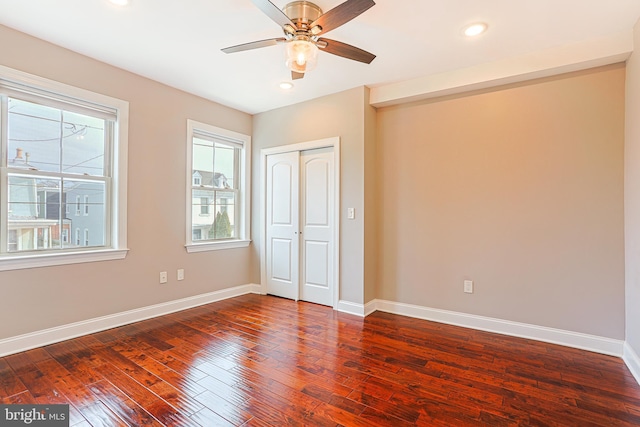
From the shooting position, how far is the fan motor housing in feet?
6.73

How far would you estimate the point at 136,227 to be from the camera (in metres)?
3.23

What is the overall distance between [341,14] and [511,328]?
307cm

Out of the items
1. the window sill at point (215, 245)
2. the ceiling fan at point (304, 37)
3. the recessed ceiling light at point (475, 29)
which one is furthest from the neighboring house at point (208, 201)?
the recessed ceiling light at point (475, 29)

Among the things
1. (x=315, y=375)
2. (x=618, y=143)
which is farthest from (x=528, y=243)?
(x=315, y=375)

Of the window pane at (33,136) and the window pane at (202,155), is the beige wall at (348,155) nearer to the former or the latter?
the window pane at (202,155)

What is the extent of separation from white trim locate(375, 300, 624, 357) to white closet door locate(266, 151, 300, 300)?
1.25 metres

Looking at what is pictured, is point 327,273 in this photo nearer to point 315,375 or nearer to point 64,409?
point 315,375

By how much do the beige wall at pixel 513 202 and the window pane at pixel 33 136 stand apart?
3.27 m

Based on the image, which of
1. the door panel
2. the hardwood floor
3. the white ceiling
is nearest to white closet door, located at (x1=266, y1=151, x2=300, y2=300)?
the door panel

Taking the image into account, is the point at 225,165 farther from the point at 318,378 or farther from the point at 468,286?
the point at 468,286

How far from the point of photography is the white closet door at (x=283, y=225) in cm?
409

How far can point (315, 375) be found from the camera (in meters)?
2.18

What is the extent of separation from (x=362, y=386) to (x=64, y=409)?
1.79 meters

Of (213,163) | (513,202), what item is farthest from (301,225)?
(513,202)
